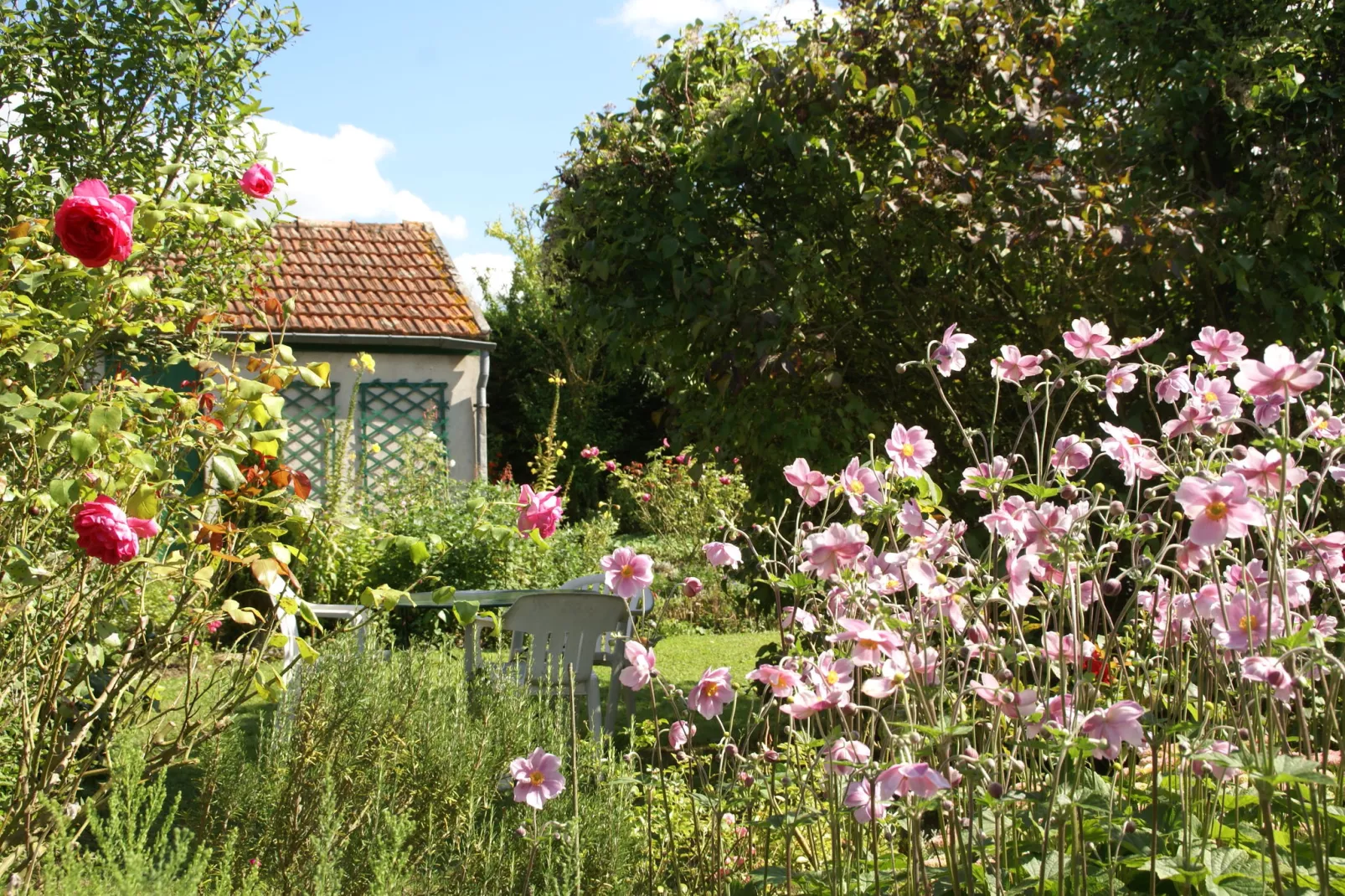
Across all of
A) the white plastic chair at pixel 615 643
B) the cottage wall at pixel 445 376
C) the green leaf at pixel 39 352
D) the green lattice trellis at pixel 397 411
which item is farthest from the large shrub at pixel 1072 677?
the cottage wall at pixel 445 376

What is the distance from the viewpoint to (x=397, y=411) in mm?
11172

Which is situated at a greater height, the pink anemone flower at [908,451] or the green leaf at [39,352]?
the green leaf at [39,352]

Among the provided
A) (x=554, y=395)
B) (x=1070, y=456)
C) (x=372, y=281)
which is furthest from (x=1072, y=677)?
(x=554, y=395)

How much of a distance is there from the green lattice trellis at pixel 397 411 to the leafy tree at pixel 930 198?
686 cm

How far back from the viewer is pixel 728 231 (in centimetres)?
417

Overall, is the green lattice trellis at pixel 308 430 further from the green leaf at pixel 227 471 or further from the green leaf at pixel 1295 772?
the green leaf at pixel 1295 772

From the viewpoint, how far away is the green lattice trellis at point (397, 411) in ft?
35.8

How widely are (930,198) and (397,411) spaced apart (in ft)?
27.4

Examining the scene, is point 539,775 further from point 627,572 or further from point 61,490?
point 61,490

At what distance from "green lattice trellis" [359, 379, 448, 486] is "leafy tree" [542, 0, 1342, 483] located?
6.86 meters

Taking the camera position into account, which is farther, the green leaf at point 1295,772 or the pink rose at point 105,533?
the pink rose at point 105,533

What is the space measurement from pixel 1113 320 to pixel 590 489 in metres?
12.3

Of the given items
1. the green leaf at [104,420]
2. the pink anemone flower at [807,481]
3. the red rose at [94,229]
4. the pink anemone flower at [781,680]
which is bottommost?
the pink anemone flower at [781,680]

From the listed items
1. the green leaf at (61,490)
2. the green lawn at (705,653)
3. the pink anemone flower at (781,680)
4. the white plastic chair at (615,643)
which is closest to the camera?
the pink anemone flower at (781,680)
